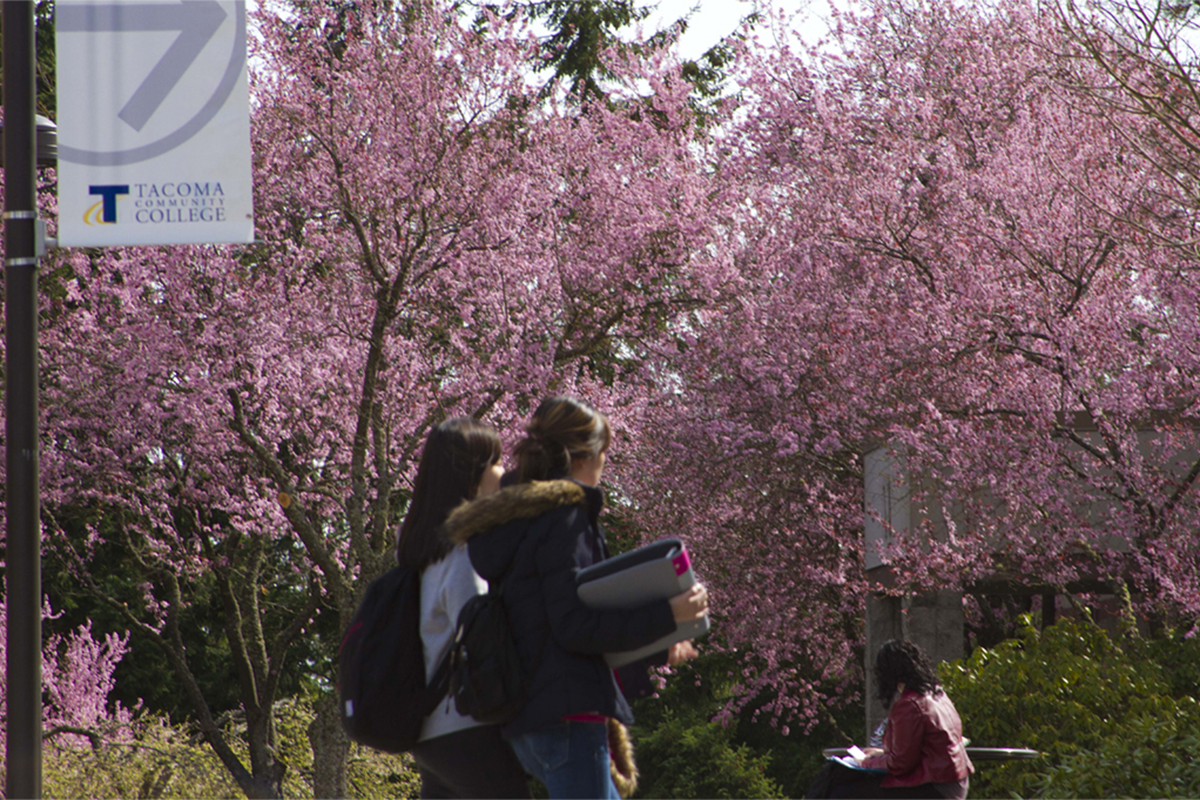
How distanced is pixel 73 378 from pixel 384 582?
32.4 feet

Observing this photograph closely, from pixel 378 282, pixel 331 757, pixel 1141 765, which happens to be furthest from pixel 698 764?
pixel 1141 765

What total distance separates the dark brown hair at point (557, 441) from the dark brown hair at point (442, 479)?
121 mm

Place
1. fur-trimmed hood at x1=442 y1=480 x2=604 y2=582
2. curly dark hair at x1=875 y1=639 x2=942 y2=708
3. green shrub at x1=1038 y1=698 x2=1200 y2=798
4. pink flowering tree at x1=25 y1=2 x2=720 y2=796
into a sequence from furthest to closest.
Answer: pink flowering tree at x1=25 y1=2 x2=720 y2=796 < green shrub at x1=1038 y1=698 x2=1200 y2=798 < curly dark hair at x1=875 y1=639 x2=942 y2=708 < fur-trimmed hood at x1=442 y1=480 x2=604 y2=582

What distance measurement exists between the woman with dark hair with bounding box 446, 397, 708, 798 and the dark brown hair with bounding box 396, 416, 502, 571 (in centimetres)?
15

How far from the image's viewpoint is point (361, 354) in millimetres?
12477

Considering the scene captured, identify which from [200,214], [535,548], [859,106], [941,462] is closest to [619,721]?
[535,548]

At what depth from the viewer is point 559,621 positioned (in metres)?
3.04

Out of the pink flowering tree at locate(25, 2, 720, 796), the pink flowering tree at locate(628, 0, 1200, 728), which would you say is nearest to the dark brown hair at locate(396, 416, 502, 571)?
the pink flowering tree at locate(628, 0, 1200, 728)

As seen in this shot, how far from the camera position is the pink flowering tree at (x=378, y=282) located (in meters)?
11.4

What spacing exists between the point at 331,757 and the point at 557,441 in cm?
952

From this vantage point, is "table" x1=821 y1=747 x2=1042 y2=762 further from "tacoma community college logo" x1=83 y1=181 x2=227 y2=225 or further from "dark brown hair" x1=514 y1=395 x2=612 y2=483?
"tacoma community college logo" x1=83 y1=181 x2=227 y2=225

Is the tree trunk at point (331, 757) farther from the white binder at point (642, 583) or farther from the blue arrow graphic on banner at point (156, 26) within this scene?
the white binder at point (642, 583)

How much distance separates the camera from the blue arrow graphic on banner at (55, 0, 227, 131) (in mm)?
5293

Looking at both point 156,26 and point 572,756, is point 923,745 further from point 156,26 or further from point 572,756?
point 156,26
